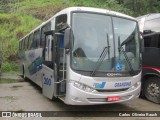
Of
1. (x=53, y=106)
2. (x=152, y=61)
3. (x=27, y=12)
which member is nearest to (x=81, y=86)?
(x=53, y=106)

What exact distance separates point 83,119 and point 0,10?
24137 mm

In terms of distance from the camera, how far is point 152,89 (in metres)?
9.28

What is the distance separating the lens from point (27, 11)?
27.7 metres

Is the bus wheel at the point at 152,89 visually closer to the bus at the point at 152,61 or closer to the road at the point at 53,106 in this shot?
the bus at the point at 152,61

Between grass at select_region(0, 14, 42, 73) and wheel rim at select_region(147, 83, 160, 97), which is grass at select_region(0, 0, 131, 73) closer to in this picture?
grass at select_region(0, 14, 42, 73)

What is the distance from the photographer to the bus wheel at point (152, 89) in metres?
9.03

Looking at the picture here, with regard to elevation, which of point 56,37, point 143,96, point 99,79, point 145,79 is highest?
point 56,37

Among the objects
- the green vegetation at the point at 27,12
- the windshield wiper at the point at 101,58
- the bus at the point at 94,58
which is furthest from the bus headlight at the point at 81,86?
the green vegetation at the point at 27,12

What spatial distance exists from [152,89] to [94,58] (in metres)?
3.24

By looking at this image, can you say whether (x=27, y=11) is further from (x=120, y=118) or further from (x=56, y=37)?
(x=120, y=118)

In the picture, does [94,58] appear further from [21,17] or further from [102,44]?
[21,17]

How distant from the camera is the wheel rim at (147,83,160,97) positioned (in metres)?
9.04

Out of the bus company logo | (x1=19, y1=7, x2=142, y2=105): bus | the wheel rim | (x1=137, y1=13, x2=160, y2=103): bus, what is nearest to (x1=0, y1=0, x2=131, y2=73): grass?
(x1=137, y1=13, x2=160, y2=103): bus

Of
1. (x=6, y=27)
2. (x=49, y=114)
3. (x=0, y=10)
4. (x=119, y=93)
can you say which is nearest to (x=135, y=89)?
(x=119, y=93)
